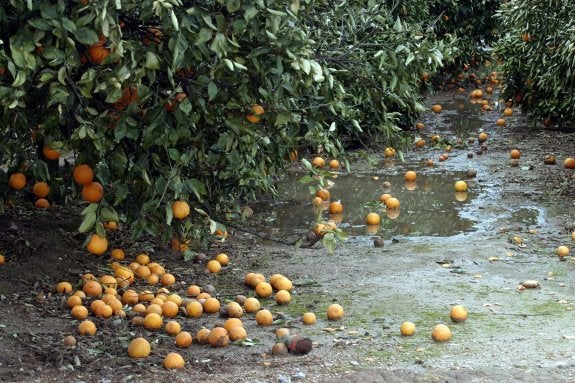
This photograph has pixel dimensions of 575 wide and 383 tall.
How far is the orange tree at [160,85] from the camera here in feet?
12.5

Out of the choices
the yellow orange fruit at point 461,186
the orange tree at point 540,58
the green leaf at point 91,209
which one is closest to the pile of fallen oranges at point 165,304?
the green leaf at point 91,209

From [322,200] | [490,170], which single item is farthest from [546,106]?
[322,200]

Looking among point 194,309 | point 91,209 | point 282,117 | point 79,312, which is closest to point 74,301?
point 79,312

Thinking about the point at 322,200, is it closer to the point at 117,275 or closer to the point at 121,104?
the point at 117,275

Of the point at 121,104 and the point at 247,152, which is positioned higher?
the point at 121,104

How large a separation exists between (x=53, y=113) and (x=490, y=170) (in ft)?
21.8

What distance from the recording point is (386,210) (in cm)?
847

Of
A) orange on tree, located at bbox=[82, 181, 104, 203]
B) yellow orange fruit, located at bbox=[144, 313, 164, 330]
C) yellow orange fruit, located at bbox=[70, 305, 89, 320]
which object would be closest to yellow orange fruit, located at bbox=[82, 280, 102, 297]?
yellow orange fruit, located at bbox=[70, 305, 89, 320]

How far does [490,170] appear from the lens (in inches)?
392

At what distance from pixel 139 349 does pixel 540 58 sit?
7.54 m

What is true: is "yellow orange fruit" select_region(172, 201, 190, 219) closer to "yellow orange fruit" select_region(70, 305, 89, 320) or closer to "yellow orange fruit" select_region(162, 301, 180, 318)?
"yellow orange fruit" select_region(162, 301, 180, 318)

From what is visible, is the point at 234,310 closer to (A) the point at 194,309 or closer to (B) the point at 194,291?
(A) the point at 194,309

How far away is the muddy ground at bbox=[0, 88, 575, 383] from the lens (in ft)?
14.9

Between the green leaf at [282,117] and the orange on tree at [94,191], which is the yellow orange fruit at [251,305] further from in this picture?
the green leaf at [282,117]
